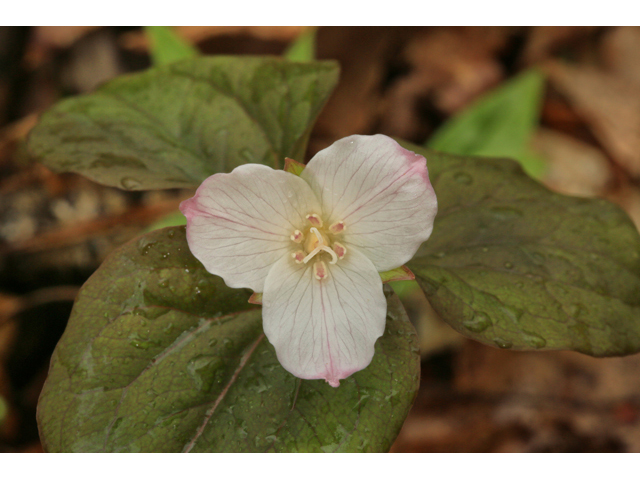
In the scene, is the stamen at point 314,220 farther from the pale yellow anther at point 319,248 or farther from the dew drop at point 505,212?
the dew drop at point 505,212

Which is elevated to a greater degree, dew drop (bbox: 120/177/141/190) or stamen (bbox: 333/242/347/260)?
dew drop (bbox: 120/177/141/190)

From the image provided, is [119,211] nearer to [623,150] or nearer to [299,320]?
[299,320]

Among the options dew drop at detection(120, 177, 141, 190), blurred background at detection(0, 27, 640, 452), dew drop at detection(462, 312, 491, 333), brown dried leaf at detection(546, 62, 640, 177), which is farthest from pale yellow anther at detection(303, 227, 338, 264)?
brown dried leaf at detection(546, 62, 640, 177)

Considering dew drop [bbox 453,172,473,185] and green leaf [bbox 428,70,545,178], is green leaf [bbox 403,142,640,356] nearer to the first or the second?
dew drop [bbox 453,172,473,185]

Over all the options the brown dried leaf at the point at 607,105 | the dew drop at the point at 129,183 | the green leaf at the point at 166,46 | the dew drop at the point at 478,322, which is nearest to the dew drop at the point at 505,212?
the dew drop at the point at 478,322

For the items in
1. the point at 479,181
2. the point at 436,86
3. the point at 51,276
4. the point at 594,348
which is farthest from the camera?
the point at 436,86

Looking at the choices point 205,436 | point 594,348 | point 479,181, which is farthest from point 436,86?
point 205,436

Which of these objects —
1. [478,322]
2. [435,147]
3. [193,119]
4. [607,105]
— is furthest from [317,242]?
[607,105]
